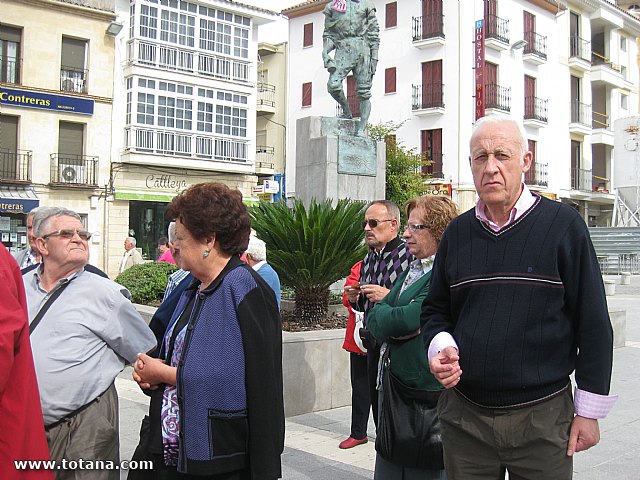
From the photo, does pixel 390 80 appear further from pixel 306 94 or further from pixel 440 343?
pixel 440 343

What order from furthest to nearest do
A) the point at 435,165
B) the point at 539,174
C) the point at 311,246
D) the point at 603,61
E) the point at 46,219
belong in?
the point at 603,61 < the point at 539,174 < the point at 435,165 < the point at 311,246 < the point at 46,219

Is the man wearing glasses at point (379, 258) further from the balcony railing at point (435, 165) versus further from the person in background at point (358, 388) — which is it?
the balcony railing at point (435, 165)

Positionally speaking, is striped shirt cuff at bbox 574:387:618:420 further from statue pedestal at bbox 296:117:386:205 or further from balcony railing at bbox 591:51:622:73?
balcony railing at bbox 591:51:622:73

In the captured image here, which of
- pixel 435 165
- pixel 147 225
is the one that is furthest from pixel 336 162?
pixel 147 225

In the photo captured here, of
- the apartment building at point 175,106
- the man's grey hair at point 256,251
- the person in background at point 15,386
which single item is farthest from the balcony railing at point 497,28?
the person in background at point 15,386

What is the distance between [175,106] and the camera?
30.2m

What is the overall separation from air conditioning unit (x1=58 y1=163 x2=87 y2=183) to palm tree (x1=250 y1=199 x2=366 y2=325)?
22.0 meters

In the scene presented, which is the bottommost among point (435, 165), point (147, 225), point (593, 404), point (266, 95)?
point (593, 404)

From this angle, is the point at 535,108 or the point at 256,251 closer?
the point at 256,251

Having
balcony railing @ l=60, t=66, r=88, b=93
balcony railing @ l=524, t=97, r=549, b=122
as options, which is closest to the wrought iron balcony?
balcony railing @ l=60, t=66, r=88, b=93

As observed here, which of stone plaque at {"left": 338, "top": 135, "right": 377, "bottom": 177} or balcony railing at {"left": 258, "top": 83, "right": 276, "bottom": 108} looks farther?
balcony railing at {"left": 258, "top": 83, "right": 276, "bottom": 108}

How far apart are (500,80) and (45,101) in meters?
21.0

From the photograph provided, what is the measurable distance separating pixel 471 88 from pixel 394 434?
29.9 meters

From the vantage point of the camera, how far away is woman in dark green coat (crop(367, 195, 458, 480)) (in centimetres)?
330
